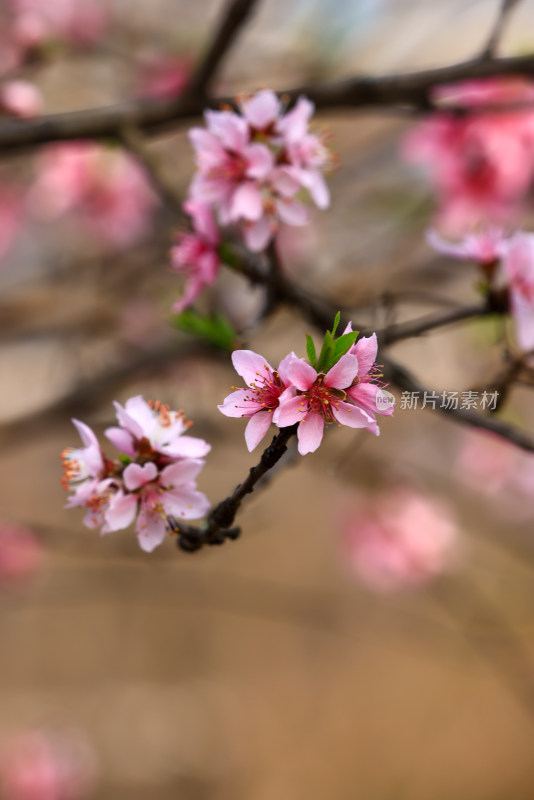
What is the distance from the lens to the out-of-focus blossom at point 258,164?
718 millimetres

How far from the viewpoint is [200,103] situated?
44.2 inches

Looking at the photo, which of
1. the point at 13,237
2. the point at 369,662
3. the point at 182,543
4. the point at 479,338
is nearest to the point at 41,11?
the point at 13,237

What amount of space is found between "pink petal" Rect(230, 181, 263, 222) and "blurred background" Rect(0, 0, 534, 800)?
1296 mm

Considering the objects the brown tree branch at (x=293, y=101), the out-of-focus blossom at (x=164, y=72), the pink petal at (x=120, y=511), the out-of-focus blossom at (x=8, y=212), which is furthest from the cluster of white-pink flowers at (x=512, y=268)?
the out-of-focus blossom at (x=8, y=212)

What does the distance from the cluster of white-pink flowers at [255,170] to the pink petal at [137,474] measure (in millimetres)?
291

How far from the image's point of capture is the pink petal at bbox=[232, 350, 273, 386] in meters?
0.45

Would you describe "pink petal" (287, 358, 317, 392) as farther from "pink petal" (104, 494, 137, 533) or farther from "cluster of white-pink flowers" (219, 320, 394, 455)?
"pink petal" (104, 494, 137, 533)

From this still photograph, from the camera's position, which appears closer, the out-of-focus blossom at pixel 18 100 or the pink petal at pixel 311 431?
the pink petal at pixel 311 431

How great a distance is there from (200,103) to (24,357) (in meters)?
2.06

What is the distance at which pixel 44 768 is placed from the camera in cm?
286

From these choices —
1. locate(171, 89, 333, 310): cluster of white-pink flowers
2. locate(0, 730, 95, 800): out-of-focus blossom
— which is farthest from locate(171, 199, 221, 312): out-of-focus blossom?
locate(0, 730, 95, 800): out-of-focus blossom

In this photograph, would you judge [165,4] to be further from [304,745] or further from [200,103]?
[304,745]

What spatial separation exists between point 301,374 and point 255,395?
0.19 ft

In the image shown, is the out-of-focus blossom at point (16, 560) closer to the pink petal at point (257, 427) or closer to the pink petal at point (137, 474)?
the pink petal at point (137, 474)
